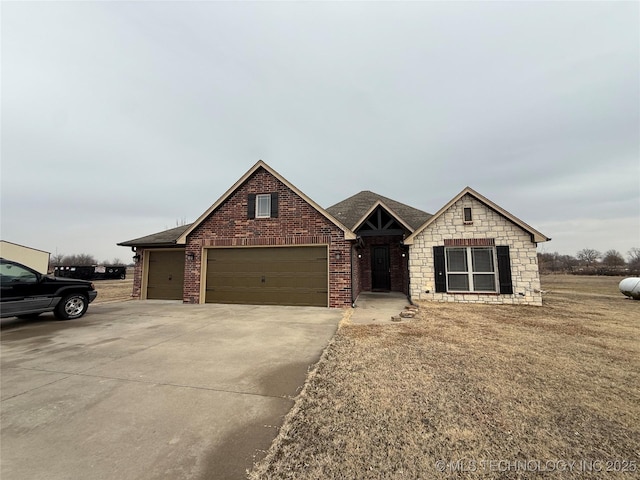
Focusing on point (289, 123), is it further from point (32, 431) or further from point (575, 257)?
point (575, 257)

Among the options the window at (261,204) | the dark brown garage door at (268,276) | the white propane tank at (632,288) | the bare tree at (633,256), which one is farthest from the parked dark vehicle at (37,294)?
the bare tree at (633,256)

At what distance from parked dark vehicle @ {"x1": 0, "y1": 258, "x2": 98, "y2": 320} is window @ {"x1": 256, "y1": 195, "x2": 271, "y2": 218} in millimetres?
6235

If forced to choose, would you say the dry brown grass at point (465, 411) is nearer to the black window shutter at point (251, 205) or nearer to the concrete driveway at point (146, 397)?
the concrete driveway at point (146, 397)

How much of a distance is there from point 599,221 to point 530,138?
31.5 metres

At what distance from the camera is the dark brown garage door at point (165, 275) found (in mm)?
12086

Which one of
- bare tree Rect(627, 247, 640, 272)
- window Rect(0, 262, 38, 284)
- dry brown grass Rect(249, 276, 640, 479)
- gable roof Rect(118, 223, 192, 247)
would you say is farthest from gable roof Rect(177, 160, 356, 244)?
bare tree Rect(627, 247, 640, 272)

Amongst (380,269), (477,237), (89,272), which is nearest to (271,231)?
(380,269)

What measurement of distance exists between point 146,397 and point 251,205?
842 cm

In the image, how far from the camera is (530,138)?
14297 millimetres

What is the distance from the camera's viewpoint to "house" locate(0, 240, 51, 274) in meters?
13.3

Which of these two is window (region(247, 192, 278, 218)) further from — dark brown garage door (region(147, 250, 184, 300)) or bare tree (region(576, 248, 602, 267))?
bare tree (region(576, 248, 602, 267))

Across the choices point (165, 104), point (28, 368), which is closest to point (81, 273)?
point (165, 104)

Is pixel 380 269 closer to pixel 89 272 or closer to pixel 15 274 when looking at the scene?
pixel 15 274

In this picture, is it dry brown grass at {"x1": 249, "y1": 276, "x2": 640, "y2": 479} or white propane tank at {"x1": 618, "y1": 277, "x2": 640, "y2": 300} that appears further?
white propane tank at {"x1": 618, "y1": 277, "x2": 640, "y2": 300}
